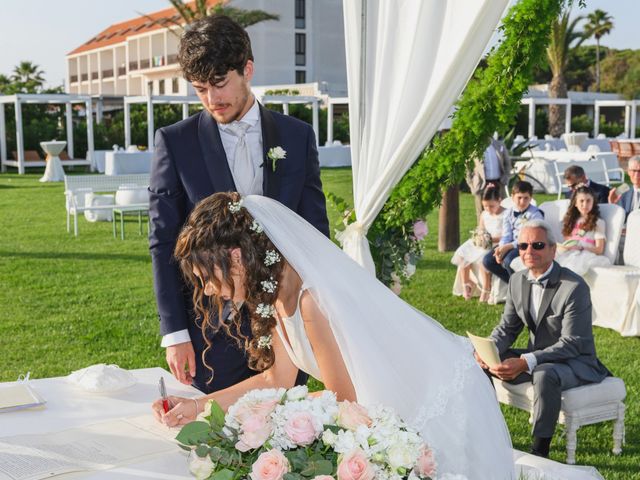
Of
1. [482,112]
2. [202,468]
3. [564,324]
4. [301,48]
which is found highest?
[301,48]

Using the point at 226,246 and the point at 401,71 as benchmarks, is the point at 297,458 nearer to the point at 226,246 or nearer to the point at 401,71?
the point at 226,246

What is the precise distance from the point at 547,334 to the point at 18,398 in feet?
9.39

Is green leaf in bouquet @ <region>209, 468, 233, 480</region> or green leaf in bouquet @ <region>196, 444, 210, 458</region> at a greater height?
green leaf in bouquet @ <region>196, 444, 210, 458</region>

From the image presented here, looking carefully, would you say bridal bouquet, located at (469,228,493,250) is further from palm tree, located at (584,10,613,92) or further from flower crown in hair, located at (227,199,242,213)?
palm tree, located at (584,10,613,92)

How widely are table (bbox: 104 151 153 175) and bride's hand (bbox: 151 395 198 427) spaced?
844 inches

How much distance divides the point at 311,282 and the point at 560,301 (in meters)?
2.33

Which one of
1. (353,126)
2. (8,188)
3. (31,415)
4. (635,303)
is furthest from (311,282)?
(8,188)

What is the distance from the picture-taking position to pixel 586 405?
424cm

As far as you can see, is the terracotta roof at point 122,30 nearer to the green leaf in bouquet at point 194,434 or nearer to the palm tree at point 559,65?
the palm tree at point 559,65

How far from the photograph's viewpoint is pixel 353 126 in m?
4.01

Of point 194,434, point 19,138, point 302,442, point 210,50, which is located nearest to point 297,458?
point 302,442

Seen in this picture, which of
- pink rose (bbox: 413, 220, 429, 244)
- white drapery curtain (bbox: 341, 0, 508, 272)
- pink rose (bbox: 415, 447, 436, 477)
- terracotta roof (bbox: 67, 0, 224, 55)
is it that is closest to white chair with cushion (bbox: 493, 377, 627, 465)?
pink rose (bbox: 413, 220, 429, 244)

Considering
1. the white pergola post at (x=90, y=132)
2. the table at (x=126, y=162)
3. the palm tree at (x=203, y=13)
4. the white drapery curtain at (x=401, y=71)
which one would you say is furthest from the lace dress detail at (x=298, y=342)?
the palm tree at (x=203, y=13)

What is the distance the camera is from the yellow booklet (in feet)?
8.55
